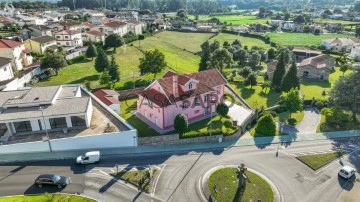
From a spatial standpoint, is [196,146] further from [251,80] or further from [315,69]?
[315,69]

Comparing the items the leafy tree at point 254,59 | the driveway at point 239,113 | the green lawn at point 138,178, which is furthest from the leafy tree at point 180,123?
the leafy tree at point 254,59

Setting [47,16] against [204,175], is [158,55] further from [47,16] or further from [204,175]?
[47,16]

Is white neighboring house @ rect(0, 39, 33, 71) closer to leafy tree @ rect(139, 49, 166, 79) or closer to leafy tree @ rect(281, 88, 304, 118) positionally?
leafy tree @ rect(139, 49, 166, 79)

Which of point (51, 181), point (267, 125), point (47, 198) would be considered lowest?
point (267, 125)

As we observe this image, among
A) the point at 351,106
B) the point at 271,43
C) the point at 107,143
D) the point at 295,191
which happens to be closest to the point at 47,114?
the point at 107,143

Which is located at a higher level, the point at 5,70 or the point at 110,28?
the point at 110,28

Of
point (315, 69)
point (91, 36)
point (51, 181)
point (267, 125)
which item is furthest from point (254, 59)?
point (51, 181)
